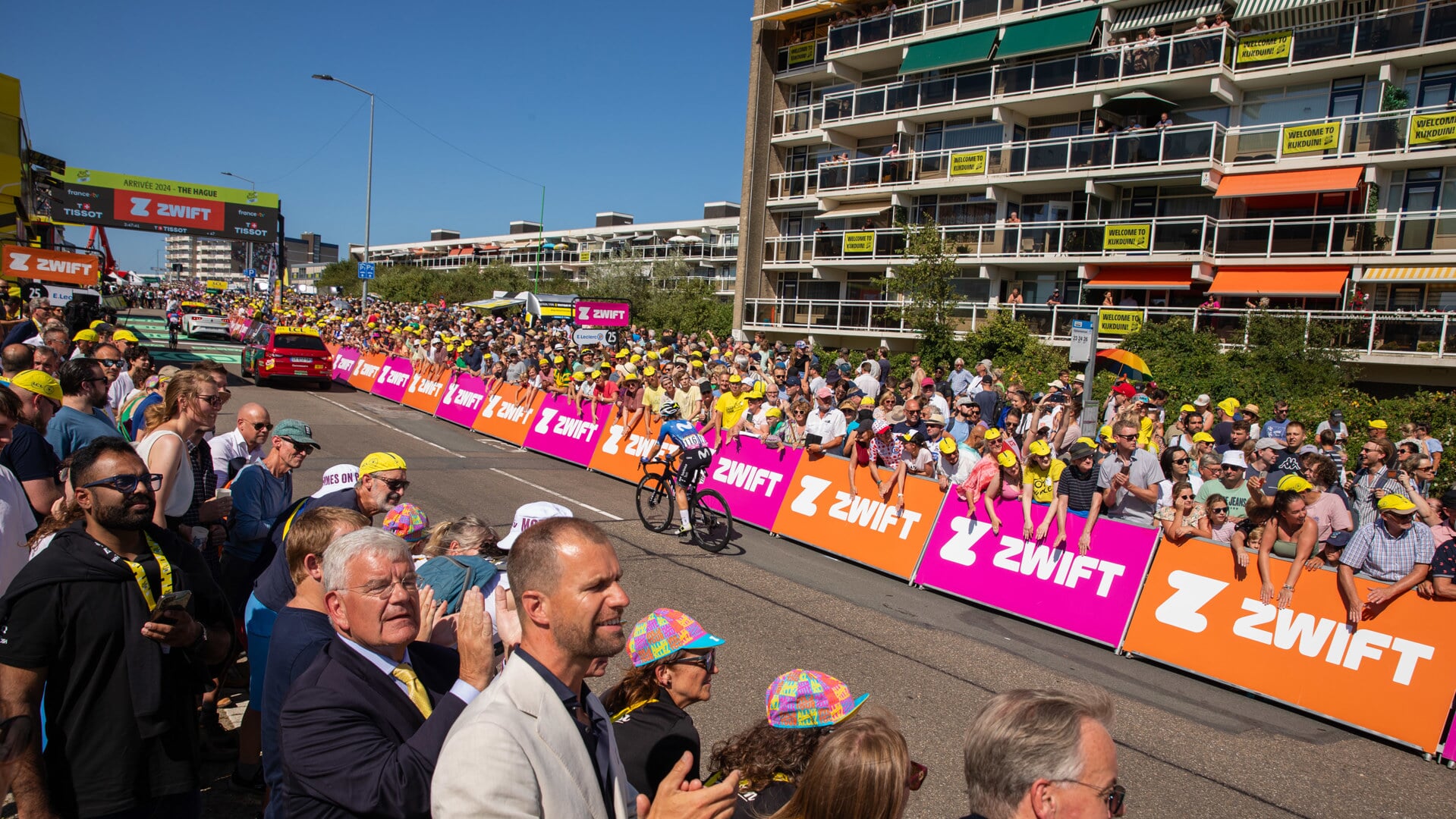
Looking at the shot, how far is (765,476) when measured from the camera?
12047 millimetres

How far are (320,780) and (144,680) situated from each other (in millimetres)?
1286

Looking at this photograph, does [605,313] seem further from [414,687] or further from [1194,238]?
[414,687]

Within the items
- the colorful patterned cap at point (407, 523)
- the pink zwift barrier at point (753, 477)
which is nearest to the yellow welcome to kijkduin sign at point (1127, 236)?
the pink zwift barrier at point (753, 477)

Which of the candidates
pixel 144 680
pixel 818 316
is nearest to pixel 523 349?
pixel 818 316

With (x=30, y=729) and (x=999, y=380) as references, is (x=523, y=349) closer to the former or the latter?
(x=999, y=380)

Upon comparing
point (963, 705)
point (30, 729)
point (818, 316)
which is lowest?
point (963, 705)

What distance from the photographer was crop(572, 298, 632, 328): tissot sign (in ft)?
96.3

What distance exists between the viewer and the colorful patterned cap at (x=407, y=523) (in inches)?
180

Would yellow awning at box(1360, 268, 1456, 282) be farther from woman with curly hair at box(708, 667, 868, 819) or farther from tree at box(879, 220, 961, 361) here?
woman with curly hair at box(708, 667, 868, 819)

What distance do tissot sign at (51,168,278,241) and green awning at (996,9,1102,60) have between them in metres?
41.4

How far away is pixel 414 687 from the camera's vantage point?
2.67 m

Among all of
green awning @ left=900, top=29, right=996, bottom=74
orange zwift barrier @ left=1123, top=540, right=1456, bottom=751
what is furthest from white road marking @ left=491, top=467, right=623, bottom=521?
green awning @ left=900, top=29, right=996, bottom=74

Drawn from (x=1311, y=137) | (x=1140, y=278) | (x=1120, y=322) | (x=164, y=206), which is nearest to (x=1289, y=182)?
(x=1311, y=137)

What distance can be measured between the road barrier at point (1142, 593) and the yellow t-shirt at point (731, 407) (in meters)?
0.47
